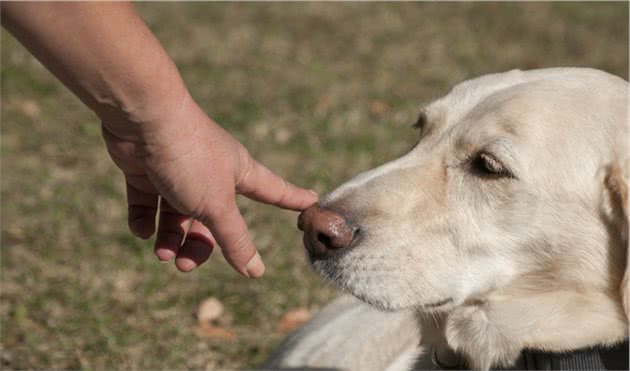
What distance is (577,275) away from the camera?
9.63 feet

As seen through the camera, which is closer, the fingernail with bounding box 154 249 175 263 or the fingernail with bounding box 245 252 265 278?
the fingernail with bounding box 245 252 265 278

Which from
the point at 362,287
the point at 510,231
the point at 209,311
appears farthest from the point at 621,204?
the point at 209,311

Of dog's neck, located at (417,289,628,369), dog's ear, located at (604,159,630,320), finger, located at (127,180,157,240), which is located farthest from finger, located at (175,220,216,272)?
dog's ear, located at (604,159,630,320)

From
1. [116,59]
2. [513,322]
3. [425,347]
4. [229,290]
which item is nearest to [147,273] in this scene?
[229,290]

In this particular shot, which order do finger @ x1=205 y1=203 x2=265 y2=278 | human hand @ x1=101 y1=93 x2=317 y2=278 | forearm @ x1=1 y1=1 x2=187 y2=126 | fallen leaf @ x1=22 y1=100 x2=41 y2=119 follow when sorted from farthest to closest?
1. fallen leaf @ x1=22 y1=100 x2=41 y2=119
2. finger @ x1=205 y1=203 x2=265 y2=278
3. human hand @ x1=101 y1=93 x2=317 y2=278
4. forearm @ x1=1 y1=1 x2=187 y2=126

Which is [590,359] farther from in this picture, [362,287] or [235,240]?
[235,240]

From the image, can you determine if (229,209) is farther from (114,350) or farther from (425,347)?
(114,350)

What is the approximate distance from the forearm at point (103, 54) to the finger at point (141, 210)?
1.86 ft

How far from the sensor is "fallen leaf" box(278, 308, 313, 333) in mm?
4746

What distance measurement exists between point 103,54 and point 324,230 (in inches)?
41.5

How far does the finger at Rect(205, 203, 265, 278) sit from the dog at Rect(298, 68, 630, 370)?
0.28 metres

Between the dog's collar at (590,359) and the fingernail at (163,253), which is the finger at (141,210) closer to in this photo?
the fingernail at (163,253)

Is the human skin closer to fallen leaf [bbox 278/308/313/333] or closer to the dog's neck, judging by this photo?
the dog's neck

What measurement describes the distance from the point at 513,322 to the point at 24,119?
5013 mm
